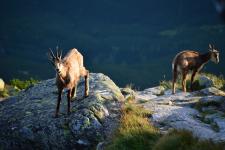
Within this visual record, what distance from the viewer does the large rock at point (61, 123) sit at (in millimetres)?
16250

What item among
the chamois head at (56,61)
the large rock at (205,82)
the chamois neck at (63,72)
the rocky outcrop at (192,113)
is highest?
the large rock at (205,82)

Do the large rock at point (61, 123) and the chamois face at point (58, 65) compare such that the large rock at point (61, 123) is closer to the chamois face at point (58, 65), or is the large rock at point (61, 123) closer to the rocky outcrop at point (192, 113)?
the rocky outcrop at point (192, 113)

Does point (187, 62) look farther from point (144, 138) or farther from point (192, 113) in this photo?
point (144, 138)

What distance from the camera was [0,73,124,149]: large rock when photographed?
16250mm

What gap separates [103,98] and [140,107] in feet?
4.27

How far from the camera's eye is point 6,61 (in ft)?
594

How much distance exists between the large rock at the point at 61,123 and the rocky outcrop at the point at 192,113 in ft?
4.66

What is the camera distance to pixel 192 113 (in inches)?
688

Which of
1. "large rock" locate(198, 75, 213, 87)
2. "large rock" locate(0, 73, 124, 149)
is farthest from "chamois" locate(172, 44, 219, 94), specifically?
"large rock" locate(0, 73, 124, 149)

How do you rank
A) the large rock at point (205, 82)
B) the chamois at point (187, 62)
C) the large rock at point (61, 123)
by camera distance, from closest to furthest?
the large rock at point (61, 123) → the large rock at point (205, 82) → the chamois at point (187, 62)

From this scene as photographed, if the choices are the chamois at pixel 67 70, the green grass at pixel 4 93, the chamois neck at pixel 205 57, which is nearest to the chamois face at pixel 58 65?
the chamois at pixel 67 70

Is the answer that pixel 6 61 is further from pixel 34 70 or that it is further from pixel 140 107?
pixel 140 107

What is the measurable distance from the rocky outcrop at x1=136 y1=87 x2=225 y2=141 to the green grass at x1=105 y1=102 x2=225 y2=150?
59 centimetres

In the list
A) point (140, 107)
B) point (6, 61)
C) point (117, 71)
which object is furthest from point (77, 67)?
point (6, 61)
